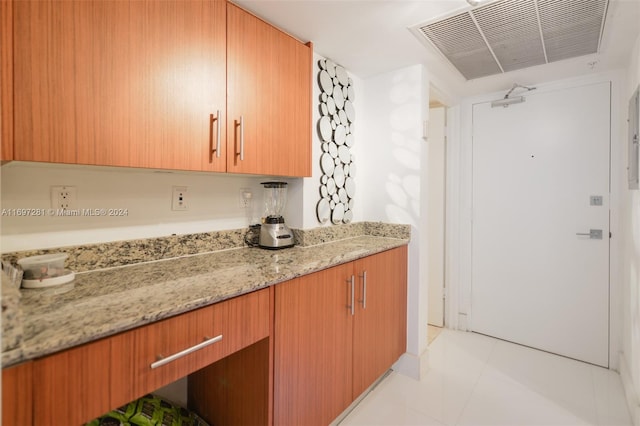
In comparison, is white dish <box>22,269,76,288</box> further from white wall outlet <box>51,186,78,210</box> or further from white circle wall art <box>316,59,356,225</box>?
white circle wall art <box>316,59,356,225</box>

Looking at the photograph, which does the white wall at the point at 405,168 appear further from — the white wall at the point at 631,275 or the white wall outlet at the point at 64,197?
the white wall outlet at the point at 64,197

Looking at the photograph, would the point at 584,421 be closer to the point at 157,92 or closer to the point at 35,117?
the point at 157,92

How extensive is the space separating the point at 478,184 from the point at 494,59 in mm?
1080

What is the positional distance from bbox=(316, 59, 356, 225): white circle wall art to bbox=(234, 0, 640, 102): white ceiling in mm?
126

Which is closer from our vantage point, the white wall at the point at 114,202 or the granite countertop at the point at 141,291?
the granite countertop at the point at 141,291

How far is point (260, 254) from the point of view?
1.62m

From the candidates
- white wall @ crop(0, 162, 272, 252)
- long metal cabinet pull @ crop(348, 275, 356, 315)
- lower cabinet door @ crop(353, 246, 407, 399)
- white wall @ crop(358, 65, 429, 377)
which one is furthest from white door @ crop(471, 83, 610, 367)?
white wall @ crop(0, 162, 272, 252)

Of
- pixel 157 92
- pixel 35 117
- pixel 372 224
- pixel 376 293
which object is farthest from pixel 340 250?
pixel 35 117

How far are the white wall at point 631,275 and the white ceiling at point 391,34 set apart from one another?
0.65 feet

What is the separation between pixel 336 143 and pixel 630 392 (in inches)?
90.0

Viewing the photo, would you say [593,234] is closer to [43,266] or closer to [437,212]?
[437,212]

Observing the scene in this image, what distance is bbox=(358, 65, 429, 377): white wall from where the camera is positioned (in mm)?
2094

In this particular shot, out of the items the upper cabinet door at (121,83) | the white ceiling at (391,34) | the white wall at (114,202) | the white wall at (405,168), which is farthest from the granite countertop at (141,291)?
the white ceiling at (391,34)

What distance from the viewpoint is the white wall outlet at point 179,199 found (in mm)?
1521
